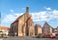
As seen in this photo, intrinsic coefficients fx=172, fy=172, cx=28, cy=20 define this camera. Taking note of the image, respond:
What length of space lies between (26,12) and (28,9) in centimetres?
265

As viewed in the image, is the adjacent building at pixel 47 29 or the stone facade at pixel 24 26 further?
the adjacent building at pixel 47 29

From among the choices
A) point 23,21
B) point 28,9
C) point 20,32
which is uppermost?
point 28,9

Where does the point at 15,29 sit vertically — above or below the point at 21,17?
below

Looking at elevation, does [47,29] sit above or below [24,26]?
below

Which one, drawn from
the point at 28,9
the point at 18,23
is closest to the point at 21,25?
the point at 18,23

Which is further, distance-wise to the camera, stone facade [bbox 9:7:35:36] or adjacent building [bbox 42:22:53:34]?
adjacent building [bbox 42:22:53:34]

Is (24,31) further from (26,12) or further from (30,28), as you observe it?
(26,12)

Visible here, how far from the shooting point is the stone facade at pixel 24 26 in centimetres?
12238

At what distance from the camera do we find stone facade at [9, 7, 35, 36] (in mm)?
122375

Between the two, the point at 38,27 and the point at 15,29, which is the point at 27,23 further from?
the point at 38,27

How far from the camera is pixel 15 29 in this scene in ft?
412

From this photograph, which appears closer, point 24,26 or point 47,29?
point 24,26

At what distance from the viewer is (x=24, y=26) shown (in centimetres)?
12362

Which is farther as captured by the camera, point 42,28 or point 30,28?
point 42,28
